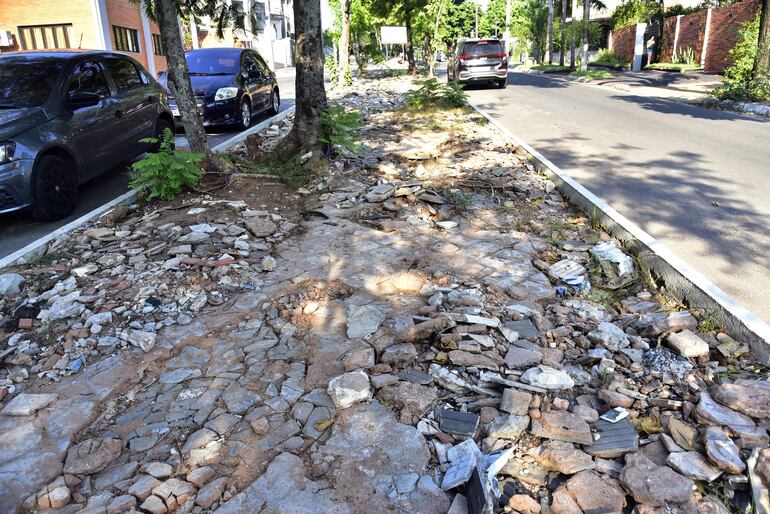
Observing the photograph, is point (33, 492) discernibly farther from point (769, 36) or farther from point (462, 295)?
point (769, 36)

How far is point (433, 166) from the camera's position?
29.9ft

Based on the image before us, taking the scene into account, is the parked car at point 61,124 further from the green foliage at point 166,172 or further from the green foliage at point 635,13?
the green foliage at point 635,13

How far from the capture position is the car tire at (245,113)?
11.8 m

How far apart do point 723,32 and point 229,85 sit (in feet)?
96.7

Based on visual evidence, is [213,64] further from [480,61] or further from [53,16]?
[53,16]

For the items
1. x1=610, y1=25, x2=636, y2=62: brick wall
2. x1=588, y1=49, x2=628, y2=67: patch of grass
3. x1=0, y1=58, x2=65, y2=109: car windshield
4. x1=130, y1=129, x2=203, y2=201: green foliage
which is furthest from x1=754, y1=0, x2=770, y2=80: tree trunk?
x1=610, y1=25, x2=636, y2=62: brick wall

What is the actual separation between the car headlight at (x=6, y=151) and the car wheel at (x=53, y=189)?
278 millimetres

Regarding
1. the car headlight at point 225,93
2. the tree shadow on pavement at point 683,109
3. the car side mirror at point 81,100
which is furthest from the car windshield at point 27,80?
the tree shadow on pavement at point 683,109

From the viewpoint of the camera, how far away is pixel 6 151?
586 cm

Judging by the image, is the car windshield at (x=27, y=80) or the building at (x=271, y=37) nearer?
the car windshield at (x=27, y=80)

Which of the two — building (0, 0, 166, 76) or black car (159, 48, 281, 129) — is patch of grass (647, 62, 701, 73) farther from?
building (0, 0, 166, 76)

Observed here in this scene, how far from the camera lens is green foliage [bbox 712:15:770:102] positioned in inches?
607

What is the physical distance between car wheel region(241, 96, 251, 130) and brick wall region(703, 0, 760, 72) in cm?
2599

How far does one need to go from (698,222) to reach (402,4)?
3212 centimetres
